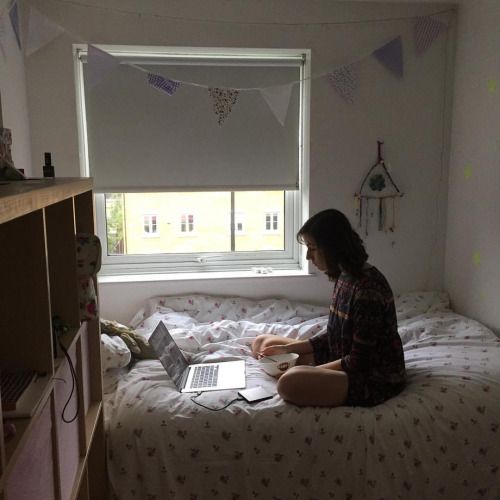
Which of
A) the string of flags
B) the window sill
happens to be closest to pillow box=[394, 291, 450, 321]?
the window sill

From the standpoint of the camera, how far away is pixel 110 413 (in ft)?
5.68

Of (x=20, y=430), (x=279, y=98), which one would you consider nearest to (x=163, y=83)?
(x=279, y=98)

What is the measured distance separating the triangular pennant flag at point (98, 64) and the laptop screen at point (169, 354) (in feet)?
4.00

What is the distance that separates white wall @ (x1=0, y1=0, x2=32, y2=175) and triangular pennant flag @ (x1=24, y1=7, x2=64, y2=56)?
0.06 m

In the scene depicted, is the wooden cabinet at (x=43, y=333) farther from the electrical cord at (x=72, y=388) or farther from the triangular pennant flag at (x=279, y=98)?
the triangular pennant flag at (x=279, y=98)

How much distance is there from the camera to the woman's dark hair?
180 cm

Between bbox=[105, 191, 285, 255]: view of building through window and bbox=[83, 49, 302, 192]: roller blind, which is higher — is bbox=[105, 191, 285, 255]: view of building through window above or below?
below

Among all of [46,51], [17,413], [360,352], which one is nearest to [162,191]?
[46,51]

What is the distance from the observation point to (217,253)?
2.81m

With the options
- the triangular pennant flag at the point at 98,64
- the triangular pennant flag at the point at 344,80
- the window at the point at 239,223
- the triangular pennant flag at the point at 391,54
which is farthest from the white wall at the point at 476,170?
the triangular pennant flag at the point at 98,64

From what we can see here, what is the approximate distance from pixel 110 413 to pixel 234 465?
446mm

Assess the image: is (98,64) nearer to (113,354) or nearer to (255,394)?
(113,354)

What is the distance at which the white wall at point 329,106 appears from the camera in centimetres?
240

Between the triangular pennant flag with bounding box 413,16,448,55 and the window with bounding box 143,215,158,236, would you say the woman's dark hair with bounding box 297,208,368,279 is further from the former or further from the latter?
the triangular pennant flag with bounding box 413,16,448,55
